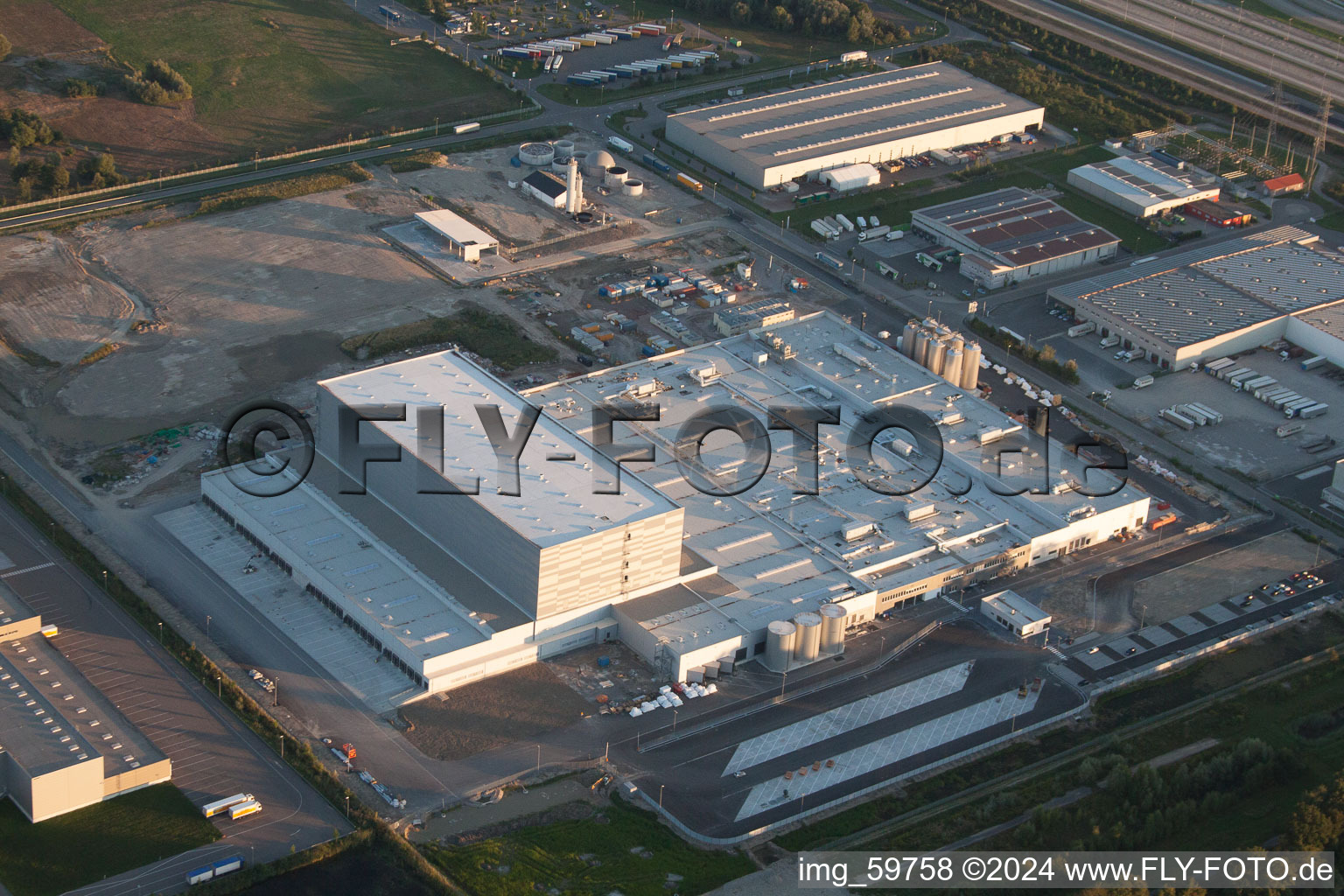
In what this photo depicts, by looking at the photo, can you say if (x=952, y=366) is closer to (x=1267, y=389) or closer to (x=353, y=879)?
(x=1267, y=389)

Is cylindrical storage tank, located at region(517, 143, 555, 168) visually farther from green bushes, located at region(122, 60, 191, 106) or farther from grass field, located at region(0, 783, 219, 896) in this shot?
grass field, located at region(0, 783, 219, 896)

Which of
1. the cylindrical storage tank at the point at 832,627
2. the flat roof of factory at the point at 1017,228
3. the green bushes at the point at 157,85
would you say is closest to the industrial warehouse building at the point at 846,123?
the flat roof of factory at the point at 1017,228

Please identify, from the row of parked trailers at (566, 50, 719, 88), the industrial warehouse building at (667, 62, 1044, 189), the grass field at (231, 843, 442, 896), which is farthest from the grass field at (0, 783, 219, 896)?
the row of parked trailers at (566, 50, 719, 88)

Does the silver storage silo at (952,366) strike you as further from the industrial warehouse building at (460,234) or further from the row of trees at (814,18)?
the row of trees at (814,18)

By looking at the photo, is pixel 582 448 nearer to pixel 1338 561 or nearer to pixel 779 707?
pixel 779 707

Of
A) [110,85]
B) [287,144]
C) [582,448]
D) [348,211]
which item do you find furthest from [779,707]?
[110,85]

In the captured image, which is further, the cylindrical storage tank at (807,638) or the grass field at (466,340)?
the grass field at (466,340)

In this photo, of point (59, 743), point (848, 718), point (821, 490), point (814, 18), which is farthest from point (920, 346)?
point (814, 18)
